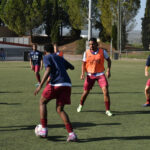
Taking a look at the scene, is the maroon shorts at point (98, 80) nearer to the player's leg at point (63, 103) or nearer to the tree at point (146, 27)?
the player's leg at point (63, 103)

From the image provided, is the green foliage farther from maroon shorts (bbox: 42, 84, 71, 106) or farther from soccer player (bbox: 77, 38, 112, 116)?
maroon shorts (bbox: 42, 84, 71, 106)

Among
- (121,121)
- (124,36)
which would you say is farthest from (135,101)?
(124,36)

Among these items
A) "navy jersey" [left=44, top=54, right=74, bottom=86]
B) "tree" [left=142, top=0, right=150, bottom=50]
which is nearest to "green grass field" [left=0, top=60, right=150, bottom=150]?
"navy jersey" [left=44, top=54, right=74, bottom=86]

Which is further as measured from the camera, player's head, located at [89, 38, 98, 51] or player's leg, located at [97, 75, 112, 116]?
player's leg, located at [97, 75, 112, 116]

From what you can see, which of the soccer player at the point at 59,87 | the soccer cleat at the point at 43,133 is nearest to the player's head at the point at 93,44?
the soccer player at the point at 59,87

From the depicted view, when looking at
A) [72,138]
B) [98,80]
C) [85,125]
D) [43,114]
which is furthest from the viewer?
[98,80]

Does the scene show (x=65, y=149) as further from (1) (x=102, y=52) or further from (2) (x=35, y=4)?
(2) (x=35, y=4)

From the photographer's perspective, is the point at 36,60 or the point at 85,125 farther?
the point at 36,60

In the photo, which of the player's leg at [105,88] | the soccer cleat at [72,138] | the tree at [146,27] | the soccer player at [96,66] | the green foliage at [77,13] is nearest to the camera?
the soccer cleat at [72,138]

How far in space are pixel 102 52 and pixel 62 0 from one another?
237ft

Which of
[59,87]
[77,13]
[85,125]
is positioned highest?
[77,13]

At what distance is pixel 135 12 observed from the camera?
6394cm

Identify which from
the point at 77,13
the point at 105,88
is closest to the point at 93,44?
the point at 105,88

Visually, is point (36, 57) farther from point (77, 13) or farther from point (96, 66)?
point (77, 13)
